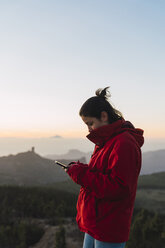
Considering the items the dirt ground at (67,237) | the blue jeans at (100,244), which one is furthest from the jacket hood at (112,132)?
the dirt ground at (67,237)

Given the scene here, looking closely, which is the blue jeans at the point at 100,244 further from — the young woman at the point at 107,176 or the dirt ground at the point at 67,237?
the dirt ground at the point at 67,237

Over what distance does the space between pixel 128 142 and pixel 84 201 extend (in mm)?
660

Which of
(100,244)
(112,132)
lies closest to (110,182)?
(112,132)

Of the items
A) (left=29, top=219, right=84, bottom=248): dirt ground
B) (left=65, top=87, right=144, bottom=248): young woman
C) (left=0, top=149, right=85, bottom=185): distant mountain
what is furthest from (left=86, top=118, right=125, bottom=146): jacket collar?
(left=0, top=149, right=85, bottom=185): distant mountain

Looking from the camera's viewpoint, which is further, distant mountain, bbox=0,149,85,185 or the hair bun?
distant mountain, bbox=0,149,85,185

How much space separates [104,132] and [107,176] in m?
0.40

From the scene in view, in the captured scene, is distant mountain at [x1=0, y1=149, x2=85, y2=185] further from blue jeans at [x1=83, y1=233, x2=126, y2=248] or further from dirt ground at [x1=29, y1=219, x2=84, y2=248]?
blue jeans at [x1=83, y1=233, x2=126, y2=248]

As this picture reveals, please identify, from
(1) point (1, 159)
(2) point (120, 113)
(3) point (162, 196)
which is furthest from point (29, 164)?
(2) point (120, 113)

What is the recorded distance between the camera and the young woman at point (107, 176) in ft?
5.85

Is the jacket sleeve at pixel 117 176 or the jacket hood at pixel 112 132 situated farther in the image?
the jacket hood at pixel 112 132

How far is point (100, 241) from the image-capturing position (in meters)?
1.92

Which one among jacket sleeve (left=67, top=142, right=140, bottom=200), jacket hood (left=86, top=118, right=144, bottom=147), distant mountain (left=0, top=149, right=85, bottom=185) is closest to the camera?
jacket sleeve (left=67, top=142, right=140, bottom=200)

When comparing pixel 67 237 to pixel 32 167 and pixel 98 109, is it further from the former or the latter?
pixel 32 167

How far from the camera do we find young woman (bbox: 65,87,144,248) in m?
1.78
